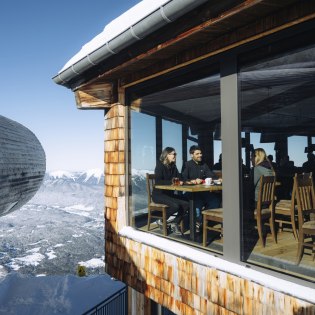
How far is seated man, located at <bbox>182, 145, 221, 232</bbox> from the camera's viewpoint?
201 inches

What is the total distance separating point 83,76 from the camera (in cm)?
458

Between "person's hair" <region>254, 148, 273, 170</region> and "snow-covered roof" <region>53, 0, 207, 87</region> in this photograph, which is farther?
"person's hair" <region>254, 148, 273, 170</region>

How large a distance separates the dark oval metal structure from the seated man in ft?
35.3

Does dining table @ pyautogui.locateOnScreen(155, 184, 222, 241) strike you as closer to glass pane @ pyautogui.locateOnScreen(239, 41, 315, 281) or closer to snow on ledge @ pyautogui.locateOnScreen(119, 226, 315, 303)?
snow on ledge @ pyautogui.locateOnScreen(119, 226, 315, 303)

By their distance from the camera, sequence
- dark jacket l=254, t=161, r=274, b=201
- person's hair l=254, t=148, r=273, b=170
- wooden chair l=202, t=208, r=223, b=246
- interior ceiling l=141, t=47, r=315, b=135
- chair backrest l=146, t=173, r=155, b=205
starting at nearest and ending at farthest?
wooden chair l=202, t=208, r=223, b=246
interior ceiling l=141, t=47, r=315, b=135
dark jacket l=254, t=161, r=274, b=201
person's hair l=254, t=148, r=273, b=170
chair backrest l=146, t=173, r=155, b=205

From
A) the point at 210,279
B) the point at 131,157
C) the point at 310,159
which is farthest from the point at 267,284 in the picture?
the point at 310,159

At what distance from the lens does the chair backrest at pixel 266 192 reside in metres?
4.15

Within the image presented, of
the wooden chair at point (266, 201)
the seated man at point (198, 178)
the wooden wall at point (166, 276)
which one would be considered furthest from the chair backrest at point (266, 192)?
the wooden wall at point (166, 276)

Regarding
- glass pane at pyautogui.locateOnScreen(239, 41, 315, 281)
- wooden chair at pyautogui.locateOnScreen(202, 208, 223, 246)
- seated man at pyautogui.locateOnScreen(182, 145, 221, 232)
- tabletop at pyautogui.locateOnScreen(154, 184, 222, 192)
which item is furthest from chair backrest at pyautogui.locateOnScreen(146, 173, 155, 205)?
glass pane at pyautogui.locateOnScreen(239, 41, 315, 281)

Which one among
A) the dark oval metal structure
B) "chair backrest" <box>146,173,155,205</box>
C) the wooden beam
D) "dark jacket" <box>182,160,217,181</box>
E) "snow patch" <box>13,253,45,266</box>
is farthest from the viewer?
"snow patch" <box>13,253,45,266</box>

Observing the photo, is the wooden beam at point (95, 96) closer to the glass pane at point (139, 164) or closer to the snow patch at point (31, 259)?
the glass pane at point (139, 164)

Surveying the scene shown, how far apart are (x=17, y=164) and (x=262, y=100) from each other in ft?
40.8

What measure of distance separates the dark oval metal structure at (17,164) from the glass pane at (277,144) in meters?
10.8

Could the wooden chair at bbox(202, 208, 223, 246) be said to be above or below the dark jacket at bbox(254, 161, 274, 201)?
below
